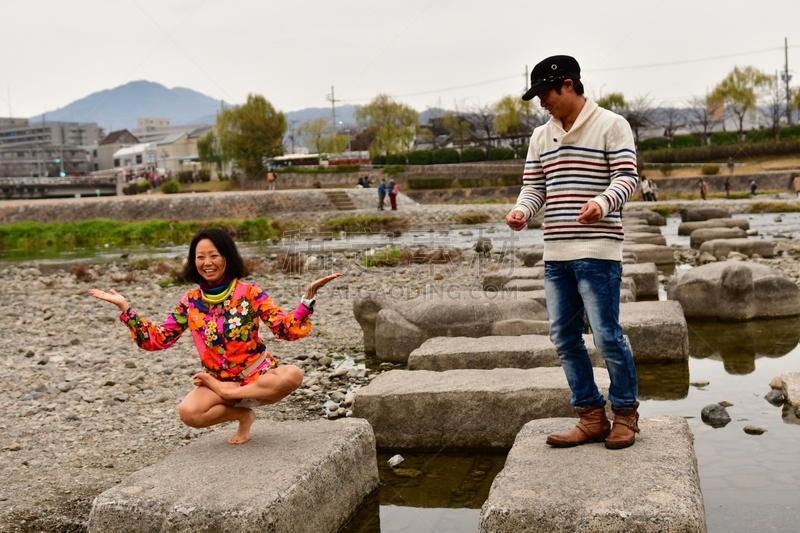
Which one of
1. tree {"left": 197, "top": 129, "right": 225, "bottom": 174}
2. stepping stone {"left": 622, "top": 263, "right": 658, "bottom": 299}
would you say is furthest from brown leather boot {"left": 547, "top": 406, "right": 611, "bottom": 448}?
tree {"left": 197, "top": 129, "right": 225, "bottom": 174}

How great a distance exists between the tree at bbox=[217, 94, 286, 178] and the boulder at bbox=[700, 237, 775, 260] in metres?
51.5

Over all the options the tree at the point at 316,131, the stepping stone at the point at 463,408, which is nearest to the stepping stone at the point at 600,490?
the stepping stone at the point at 463,408

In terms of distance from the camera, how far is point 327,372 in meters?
7.74

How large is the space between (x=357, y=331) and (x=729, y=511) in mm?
5937

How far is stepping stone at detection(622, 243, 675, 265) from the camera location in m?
14.1

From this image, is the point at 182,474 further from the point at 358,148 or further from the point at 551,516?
the point at 358,148

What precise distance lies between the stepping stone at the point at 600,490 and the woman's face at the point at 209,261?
1.72 m

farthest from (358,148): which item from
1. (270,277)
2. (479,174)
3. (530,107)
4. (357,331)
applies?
(357,331)

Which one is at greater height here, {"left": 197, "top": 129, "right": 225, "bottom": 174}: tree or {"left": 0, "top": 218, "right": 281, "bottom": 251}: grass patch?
{"left": 197, "top": 129, "right": 225, "bottom": 174}: tree

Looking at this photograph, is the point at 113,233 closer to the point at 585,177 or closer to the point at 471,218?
the point at 471,218

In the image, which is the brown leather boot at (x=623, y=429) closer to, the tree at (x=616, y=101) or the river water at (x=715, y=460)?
the river water at (x=715, y=460)

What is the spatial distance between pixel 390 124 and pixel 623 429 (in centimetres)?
8024

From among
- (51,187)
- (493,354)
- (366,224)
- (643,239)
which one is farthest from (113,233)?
(51,187)

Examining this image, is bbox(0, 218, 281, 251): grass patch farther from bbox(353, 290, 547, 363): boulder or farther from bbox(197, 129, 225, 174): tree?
bbox(197, 129, 225, 174): tree
